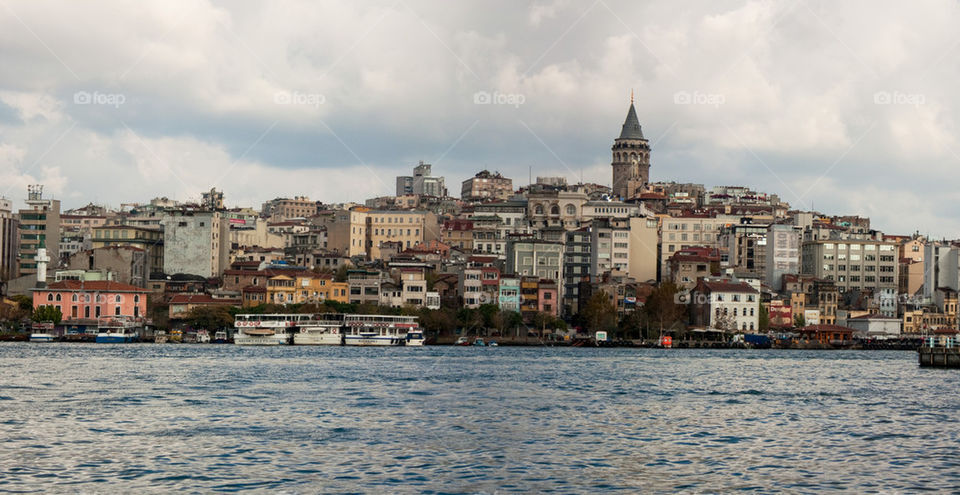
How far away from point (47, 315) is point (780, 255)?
70597 millimetres

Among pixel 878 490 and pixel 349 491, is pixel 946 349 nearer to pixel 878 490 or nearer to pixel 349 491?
pixel 878 490

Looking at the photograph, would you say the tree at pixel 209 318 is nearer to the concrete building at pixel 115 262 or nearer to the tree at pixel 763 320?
the concrete building at pixel 115 262

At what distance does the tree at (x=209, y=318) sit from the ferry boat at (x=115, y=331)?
15.2 feet

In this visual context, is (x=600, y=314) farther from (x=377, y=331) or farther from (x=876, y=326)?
(x=876, y=326)

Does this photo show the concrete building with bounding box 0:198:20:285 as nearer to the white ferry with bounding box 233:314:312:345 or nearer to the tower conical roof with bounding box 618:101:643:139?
the white ferry with bounding box 233:314:312:345

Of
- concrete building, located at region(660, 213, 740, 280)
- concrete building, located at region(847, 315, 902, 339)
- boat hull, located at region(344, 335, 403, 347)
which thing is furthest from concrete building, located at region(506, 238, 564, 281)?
concrete building, located at region(847, 315, 902, 339)

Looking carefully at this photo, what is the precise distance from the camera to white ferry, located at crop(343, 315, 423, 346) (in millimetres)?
93375

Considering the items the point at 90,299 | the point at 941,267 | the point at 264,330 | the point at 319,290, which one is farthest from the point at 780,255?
the point at 90,299

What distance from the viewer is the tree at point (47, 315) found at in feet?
314

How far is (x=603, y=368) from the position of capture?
63156mm

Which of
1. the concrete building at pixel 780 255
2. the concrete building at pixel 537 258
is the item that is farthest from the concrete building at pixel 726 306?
the concrete building at pixel 780 255

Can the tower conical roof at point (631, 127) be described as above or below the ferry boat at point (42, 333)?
above

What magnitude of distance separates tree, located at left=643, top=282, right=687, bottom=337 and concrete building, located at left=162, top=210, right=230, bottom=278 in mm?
41601

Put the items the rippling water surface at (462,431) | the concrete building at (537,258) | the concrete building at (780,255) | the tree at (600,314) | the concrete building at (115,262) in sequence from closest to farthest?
the rippling water surface at (462,431) < the tree at (600,314) < the concrete building at (115,262) < the concrete building at (537,258) < the concrete building at (780,255)
